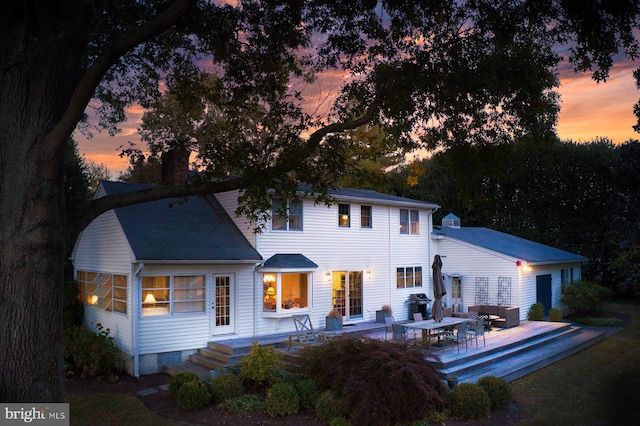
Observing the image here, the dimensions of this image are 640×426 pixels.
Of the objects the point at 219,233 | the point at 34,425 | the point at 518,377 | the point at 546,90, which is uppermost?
the point at 546,90

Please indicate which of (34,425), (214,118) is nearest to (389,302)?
(214,118)

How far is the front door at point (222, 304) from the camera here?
608 inches

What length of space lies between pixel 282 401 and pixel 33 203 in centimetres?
635

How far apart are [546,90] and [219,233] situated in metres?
11.3

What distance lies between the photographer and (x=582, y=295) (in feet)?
73.8

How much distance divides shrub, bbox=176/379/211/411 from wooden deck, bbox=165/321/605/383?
2230 mm

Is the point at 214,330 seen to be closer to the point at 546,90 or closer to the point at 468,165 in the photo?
the point at 468,165

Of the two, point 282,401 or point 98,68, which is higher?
point 98,68

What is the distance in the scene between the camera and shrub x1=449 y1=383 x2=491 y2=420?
995 centimetres

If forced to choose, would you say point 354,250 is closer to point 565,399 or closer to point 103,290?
point 103,290

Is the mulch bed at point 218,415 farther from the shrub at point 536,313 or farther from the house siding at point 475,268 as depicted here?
the shrub at point 536,313

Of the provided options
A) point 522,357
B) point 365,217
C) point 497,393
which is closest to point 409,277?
point 365,217

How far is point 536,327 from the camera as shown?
18.6 meters

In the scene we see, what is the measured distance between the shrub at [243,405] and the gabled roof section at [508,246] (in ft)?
46.7
